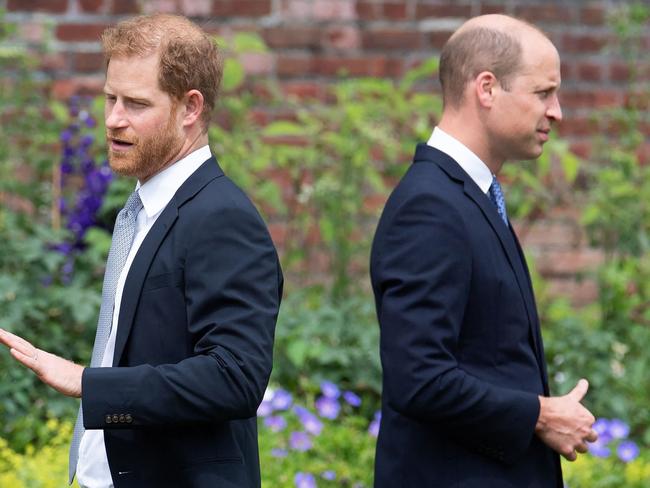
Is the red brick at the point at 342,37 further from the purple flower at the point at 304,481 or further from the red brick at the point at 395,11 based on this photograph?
the purple flower at the point at 304,481

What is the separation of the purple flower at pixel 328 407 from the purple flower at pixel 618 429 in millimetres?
1002

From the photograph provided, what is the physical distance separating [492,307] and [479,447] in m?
0.32

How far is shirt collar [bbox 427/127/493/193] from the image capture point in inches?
120

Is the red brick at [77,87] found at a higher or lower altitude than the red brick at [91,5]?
lower

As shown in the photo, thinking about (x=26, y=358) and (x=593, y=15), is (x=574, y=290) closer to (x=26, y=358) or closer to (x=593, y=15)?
(x=593, y=15)

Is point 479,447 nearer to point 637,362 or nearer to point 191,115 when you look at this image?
point 191,115

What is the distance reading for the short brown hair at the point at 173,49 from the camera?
8.63 feet

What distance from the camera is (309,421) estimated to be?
4.59 meters

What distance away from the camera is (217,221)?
260 cm

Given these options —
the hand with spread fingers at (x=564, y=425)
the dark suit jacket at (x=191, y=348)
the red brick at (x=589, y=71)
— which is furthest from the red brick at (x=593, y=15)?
the dark suit jacket at (x=191, y=348)

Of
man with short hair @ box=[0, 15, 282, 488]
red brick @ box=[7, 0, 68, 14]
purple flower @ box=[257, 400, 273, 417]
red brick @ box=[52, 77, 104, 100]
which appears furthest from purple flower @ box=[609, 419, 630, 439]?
red brick @ box=[7, 0, 68, 14]

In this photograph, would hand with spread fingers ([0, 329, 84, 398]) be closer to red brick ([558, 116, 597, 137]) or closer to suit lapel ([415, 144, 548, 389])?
suit lapel ([415, 144, 548, 389])

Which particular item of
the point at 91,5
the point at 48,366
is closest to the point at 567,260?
the point at 91,5

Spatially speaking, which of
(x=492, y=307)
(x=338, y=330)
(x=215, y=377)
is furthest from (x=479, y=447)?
(x=338, y=330)
